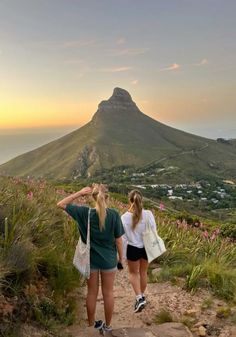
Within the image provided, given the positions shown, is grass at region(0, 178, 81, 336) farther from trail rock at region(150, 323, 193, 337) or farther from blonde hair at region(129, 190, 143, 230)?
blonde hair at region(129, 190, 143, 230)

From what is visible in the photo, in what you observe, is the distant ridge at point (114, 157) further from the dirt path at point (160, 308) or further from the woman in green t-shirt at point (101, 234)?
the woman in green t-shirt at point (101, 234)

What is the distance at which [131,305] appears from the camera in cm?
626

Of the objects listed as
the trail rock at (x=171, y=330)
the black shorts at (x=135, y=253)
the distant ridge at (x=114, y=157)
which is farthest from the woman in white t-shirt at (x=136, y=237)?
the distant ridge at (x=114, y=157)

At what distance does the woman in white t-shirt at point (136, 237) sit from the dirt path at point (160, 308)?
24 cm

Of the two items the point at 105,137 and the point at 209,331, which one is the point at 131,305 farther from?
the point at 105,137

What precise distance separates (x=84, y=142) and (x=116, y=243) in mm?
181570

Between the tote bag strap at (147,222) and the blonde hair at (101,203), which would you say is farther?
the tote bag strap at (147,222)

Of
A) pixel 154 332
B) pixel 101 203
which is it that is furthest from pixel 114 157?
pixel 101 203

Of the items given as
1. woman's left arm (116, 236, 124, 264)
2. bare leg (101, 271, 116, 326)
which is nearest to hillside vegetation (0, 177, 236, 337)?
bare leg (101, 271, 116, 326)

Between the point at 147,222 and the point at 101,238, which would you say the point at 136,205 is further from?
the point at 101,238

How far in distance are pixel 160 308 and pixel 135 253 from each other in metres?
0.87

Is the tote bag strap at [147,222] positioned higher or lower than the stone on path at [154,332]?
higher

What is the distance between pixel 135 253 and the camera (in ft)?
20.3

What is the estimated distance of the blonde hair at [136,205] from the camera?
19.6 ft
